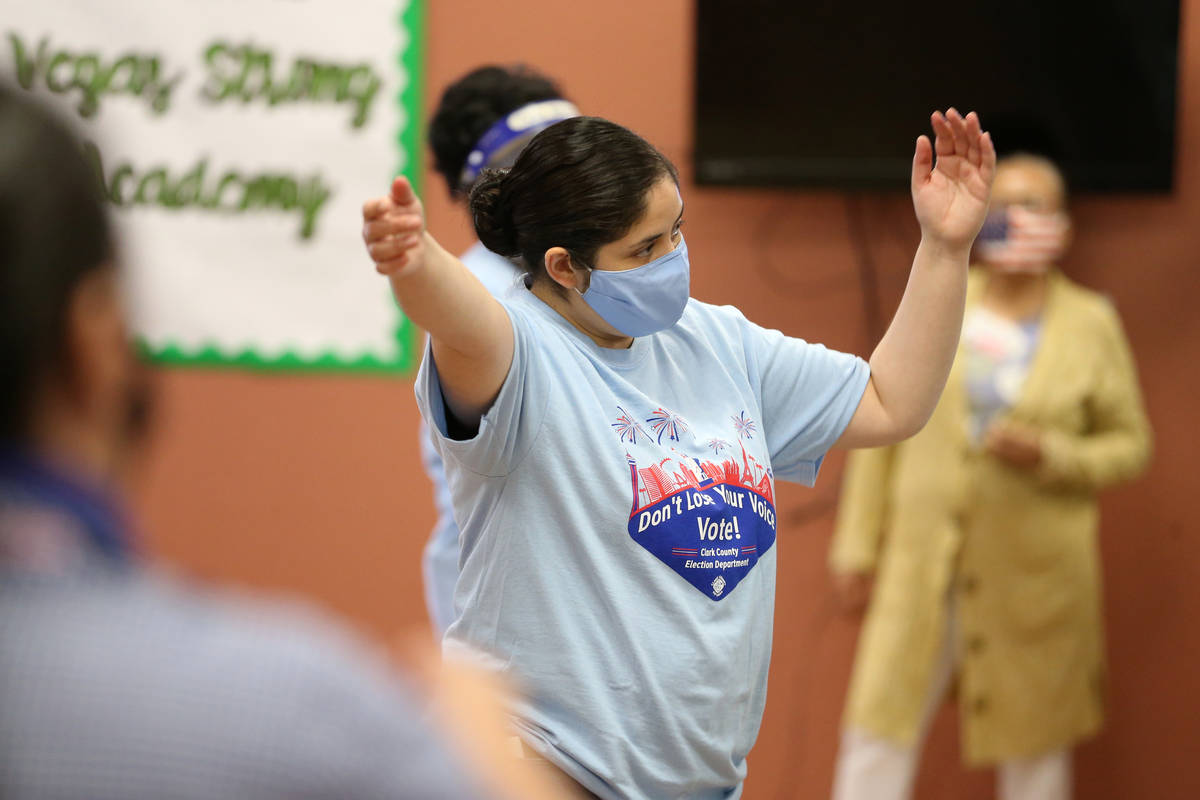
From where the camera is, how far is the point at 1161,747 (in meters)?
2.82

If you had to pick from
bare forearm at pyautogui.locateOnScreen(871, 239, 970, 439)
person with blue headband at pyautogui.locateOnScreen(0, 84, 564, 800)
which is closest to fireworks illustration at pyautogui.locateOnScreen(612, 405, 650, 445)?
bare forearm at pyautogui.locateOnScreen(871, 239, 970, 439)

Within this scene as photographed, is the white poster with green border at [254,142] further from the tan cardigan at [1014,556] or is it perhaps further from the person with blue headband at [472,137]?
the tan cardigan at [1014,556]

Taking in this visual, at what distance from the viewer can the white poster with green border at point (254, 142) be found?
9.39 feet

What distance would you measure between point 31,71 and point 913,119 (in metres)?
1.96

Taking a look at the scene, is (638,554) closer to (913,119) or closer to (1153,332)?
(913,119)

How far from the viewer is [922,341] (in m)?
1.52

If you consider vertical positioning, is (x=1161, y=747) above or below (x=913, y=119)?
below

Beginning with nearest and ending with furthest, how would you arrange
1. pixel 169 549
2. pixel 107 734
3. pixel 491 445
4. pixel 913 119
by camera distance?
1. pixel 107 734
2. pixel 491 445
3. pixel 913 119
4. pixel 169 549

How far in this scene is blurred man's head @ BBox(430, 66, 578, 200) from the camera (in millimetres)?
1998

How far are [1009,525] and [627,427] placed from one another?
4.86 feet

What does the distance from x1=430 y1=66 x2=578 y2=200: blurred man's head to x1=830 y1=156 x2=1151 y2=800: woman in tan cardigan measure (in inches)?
40.6

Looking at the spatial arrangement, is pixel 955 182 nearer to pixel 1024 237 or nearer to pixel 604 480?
pixel 604 480

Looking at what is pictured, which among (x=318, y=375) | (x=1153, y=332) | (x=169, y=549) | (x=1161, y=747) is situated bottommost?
(x=1161, y=747)

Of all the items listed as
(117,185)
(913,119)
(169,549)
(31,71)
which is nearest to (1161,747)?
(913,119)
